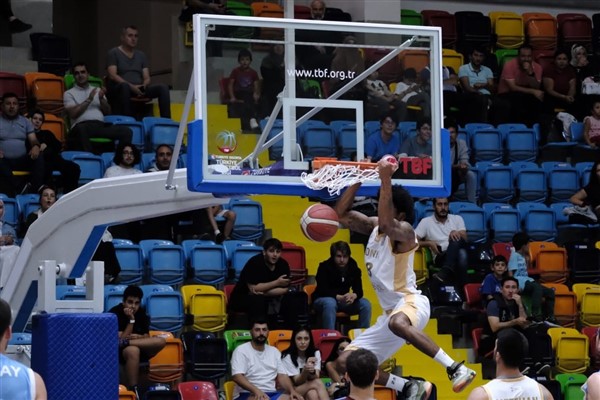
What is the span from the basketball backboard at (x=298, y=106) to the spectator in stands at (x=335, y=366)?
351cm

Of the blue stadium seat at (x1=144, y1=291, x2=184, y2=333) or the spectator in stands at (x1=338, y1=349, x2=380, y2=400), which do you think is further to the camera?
the blue stadium seat at (x1=144, y1=291, x2=184, y2=333)

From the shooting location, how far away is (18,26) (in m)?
17.6

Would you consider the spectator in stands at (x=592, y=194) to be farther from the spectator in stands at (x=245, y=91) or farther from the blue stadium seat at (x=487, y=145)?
the spectator in stands at (x=245, y=91)

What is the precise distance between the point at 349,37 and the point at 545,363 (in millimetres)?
5555

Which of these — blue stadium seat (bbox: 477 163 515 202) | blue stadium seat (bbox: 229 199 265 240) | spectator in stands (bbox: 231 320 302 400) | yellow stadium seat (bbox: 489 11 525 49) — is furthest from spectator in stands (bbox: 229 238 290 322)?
yellow stadium seat (bbox: 489 11 525 49)

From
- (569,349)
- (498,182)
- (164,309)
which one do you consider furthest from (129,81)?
(569,349)

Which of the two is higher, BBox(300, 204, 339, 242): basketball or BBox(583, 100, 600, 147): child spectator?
BBox(583, 100, 600, 147): child spectator

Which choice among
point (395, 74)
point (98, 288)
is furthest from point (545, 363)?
point (98, 288)

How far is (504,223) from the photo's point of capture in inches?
622

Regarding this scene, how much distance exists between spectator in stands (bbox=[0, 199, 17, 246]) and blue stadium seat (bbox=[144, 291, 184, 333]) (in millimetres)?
1384

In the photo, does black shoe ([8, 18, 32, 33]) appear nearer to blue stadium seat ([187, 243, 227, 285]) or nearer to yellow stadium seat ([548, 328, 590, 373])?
blue stadium seat ([187, 243, 227, 285])

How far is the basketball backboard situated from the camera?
29.6ft

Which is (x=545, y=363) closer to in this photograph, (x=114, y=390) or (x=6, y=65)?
(x=114, y=390)

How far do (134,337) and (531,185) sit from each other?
19.6 feet
